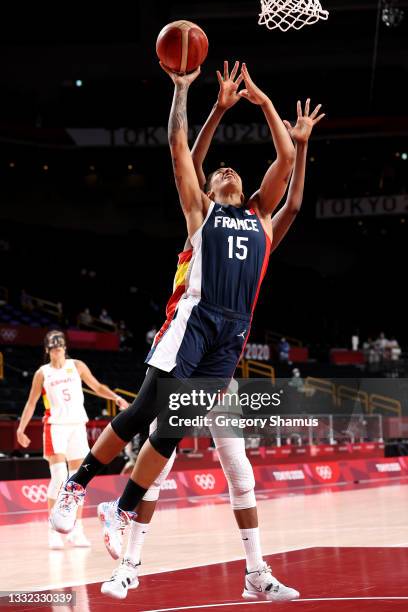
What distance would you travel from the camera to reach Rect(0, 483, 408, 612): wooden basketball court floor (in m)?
5.89

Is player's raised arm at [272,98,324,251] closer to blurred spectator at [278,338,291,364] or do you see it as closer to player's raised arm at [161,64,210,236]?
player's raised arm at [161,64,210,236]

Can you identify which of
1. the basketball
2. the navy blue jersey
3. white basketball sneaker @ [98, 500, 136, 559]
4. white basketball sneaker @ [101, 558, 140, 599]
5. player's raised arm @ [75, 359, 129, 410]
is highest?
the basketball

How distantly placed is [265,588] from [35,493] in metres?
8.94

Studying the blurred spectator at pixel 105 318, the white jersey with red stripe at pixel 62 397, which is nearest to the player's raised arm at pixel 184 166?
the white jersey with red stripe at pixel 62 397

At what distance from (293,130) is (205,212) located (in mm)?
975

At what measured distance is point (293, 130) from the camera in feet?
19.9

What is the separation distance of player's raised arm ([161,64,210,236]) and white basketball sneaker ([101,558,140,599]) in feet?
6.27

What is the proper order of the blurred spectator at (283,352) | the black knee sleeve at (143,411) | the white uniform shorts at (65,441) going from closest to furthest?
the black knee sleeve at (143,411) → the white uniform shorts at (65,441) → the blurred spectator at (283,352)

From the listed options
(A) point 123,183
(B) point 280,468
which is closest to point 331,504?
(B) point 280,468

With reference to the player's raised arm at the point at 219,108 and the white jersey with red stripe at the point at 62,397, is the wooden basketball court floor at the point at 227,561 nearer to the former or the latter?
the white jersey with red stripe at the point at 62,397

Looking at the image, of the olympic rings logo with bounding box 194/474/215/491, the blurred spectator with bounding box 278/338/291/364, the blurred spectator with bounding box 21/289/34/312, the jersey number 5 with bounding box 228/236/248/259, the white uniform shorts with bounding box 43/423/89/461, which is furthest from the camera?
the blurred spectator with bounding box 278/338/291/364

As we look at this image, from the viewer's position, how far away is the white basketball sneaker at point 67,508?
206 inches

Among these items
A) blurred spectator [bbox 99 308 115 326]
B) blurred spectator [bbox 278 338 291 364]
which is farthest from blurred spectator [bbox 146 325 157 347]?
blurred spectator [bbox 278 338 291 364]

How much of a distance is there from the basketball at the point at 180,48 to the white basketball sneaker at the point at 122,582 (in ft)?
9.26
